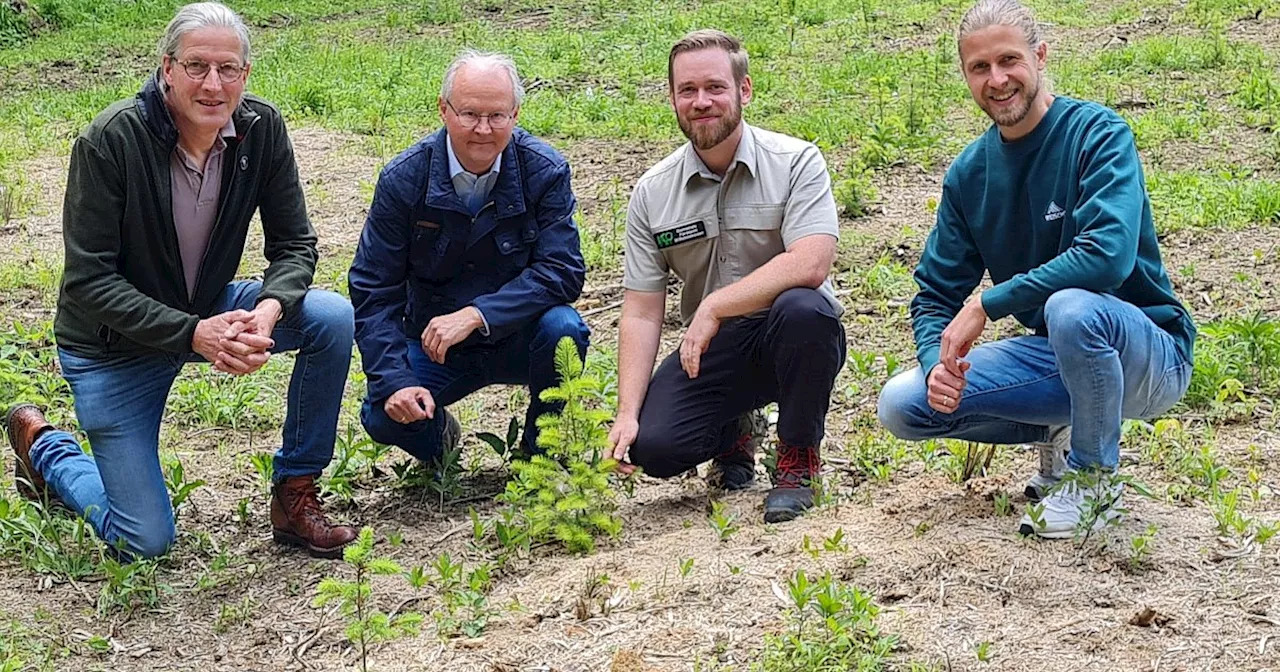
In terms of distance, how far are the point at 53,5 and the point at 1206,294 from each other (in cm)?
1504

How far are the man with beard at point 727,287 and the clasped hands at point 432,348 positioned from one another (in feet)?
1.78

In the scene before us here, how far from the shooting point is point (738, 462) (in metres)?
5.20

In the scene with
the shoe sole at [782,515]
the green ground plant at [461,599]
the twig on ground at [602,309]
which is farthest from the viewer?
the twig on ground at [602,309]

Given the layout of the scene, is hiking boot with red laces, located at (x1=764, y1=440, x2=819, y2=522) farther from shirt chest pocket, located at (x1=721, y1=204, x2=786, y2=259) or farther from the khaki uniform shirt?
shirt chest pocket, located at (x1=721, y1=204, x2=786, y2=259)

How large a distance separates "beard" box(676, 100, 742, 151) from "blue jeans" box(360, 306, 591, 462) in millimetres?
790

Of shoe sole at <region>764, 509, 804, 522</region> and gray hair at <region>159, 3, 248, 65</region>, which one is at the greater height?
gray hair at <region>159, 3, 248, 65</region>

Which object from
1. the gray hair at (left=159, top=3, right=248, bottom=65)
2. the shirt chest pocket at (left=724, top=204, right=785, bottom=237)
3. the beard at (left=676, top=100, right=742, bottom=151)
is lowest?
the shirt chest pocket at (left=724, top=204, right=785, bottom=237)

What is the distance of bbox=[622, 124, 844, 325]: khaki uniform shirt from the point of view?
188 inches

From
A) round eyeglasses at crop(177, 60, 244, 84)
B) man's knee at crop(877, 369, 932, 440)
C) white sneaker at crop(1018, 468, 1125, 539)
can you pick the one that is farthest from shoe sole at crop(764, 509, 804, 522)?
round eyeglasses at crop(177, 60, 244, 84)

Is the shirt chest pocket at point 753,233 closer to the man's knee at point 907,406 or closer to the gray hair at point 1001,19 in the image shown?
the man's knee at point 907,406

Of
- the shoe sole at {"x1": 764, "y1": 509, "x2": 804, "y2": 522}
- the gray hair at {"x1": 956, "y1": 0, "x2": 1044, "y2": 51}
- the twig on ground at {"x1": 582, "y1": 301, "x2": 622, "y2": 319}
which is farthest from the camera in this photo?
the twig on ground at {"x1": 582, "y1": 301, "x2": 622, "y2": 319}

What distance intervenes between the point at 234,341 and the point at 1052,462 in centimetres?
262

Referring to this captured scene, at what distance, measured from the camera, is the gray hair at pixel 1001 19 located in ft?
13.8

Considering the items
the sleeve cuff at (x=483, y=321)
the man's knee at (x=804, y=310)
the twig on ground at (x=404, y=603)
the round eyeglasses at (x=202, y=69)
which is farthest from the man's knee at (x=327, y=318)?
the man's knee at (x=804, y=310)
